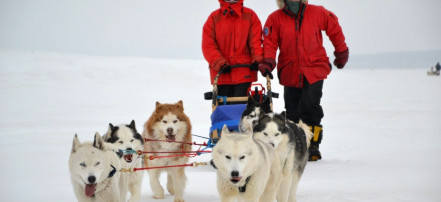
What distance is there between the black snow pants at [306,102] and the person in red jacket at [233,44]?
0.78 m

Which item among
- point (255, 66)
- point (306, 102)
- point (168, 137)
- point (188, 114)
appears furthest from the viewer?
point (188, 114)

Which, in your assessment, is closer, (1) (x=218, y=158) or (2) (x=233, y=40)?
(1) (x=218, y=158)

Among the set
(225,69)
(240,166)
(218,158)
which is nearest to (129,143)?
(218,158)

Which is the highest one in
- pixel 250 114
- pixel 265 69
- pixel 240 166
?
pixel 265 69

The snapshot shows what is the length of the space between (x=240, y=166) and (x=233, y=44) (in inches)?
98.6

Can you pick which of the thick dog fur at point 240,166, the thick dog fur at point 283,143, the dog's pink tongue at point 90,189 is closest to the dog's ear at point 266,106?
the thick dog fur at point 283,143

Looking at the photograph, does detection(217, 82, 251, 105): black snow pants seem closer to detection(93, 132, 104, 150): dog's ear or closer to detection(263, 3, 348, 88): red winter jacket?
detection(263, 3, 348, 88): red winter jacket

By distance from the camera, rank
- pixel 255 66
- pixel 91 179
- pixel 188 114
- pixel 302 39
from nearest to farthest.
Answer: pixel 91 179
pixel 255 66
pixel 302 39
pixel 188 114

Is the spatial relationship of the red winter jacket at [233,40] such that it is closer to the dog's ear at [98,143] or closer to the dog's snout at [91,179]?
the dog's ear at [98,143]

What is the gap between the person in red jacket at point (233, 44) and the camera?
5141 mm

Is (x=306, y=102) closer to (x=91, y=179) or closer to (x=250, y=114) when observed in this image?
(x=250, y=114)

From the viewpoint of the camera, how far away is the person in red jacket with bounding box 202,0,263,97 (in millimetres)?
5141

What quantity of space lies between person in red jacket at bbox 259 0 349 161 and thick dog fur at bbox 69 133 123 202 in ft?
9.58

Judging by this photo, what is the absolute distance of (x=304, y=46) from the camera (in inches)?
221
